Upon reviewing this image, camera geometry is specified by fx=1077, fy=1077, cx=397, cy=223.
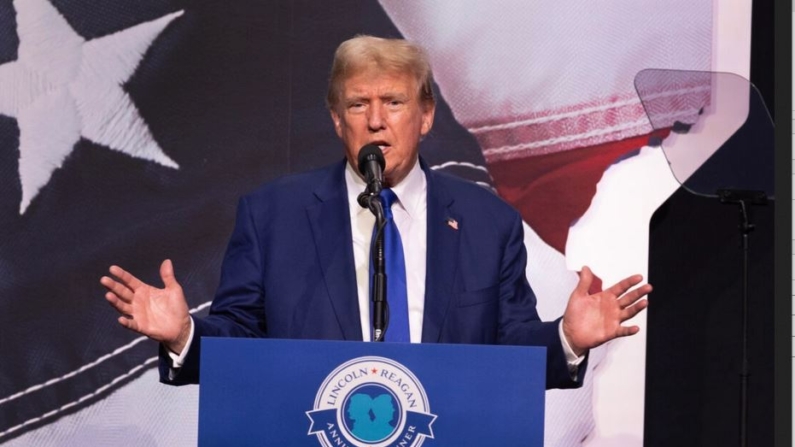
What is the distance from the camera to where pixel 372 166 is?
237 centimetres

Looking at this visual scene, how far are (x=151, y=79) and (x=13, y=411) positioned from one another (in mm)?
1357

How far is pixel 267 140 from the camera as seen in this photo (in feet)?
13.6

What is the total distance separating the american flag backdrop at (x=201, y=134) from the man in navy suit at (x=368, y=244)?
1.13m

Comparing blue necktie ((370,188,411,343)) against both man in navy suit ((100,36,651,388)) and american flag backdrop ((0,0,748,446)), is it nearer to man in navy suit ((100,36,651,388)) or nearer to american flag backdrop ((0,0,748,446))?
man in navy suit ((100,36,651,388))

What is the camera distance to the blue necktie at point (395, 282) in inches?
105

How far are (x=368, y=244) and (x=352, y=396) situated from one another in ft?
2.97

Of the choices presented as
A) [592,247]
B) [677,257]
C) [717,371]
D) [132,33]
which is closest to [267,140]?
[132,33]

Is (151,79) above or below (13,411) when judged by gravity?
above

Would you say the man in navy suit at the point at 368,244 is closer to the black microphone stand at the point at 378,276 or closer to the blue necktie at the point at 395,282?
the blue necktie at the point at 395,282

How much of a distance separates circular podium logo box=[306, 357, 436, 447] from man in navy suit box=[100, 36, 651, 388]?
0.66 metres

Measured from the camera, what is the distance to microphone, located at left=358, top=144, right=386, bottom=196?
2.33 meters

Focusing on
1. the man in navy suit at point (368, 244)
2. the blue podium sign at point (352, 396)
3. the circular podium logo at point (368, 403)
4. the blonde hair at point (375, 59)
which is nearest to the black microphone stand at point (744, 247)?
the man in navy suit at point (368, 244)

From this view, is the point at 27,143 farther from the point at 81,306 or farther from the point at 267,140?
the point at 267,140

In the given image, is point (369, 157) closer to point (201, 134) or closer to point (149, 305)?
point (149, 305)
